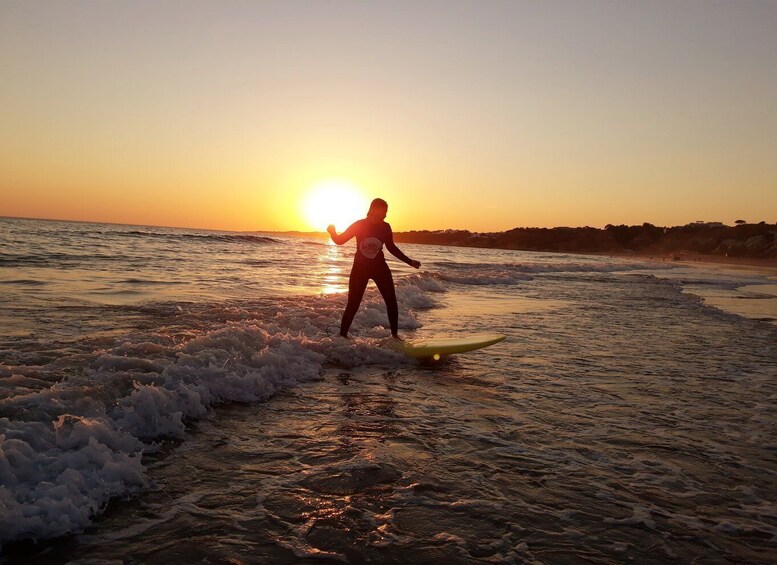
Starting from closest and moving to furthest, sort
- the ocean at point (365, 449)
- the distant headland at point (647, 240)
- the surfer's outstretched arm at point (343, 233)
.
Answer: the ocean at point (365, 449) → the surfer's outstretched arm at point (343, 233) → the distant headland at point (647, 240)

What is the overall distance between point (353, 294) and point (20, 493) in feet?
19.4

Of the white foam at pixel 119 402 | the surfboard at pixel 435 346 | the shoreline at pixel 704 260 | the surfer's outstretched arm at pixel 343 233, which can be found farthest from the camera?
the shoreline at pixel 704 260

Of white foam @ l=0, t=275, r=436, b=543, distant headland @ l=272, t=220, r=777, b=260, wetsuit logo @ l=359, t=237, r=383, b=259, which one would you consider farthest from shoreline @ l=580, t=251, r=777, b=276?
white foam @ l=0, t=275, r=436, b=543

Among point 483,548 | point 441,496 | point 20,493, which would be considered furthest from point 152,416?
point 483,548

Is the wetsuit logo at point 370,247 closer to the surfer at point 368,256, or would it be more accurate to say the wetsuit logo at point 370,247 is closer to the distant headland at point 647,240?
the surfer at point 368,256

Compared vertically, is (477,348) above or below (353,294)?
below

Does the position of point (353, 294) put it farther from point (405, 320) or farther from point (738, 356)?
point (738, 356)

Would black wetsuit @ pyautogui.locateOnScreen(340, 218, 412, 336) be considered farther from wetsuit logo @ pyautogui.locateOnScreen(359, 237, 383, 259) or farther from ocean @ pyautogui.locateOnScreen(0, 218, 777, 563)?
ocean @ pyautogui.locateOnScreen(0, 218, 777, 563)

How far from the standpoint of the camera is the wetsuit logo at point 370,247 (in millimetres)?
8586

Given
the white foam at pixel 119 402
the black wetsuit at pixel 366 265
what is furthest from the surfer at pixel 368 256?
the white foam at pixel 119 402

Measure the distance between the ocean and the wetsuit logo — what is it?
145cm

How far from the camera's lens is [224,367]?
602 centimetres

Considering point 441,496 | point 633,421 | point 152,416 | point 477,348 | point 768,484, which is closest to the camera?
point 441,496

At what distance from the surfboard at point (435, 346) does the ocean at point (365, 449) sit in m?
0.23
